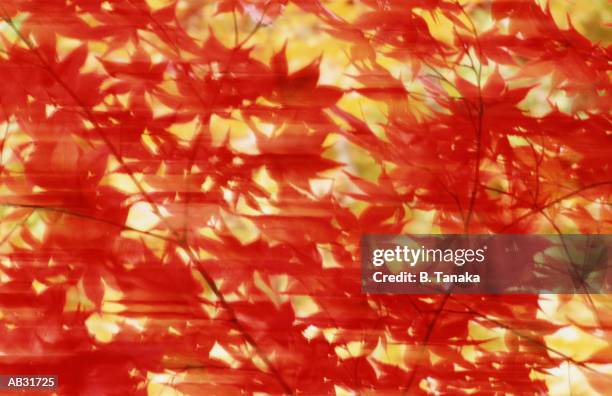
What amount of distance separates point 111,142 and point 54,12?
7.4 inches

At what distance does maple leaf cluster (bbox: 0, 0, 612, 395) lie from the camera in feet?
2.64

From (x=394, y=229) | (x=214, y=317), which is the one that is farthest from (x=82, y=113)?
(x=394, y=229)

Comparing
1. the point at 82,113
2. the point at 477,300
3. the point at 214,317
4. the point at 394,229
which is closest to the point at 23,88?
the point at 82,113

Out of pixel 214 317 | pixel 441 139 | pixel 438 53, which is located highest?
pixel 438 53

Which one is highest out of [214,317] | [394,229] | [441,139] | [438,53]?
[438,53]

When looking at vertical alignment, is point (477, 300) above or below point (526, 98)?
below

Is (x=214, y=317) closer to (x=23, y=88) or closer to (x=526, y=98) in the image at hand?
(x=23, y=88)

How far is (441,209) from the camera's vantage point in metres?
0.81

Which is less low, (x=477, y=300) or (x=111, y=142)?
(x=111, y=142)

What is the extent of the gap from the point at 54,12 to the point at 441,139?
54cm

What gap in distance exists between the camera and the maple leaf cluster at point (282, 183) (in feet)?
2.64

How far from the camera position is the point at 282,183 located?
31.8 inches

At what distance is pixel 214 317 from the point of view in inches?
31.7

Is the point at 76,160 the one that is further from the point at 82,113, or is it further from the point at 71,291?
the point at 71,291
